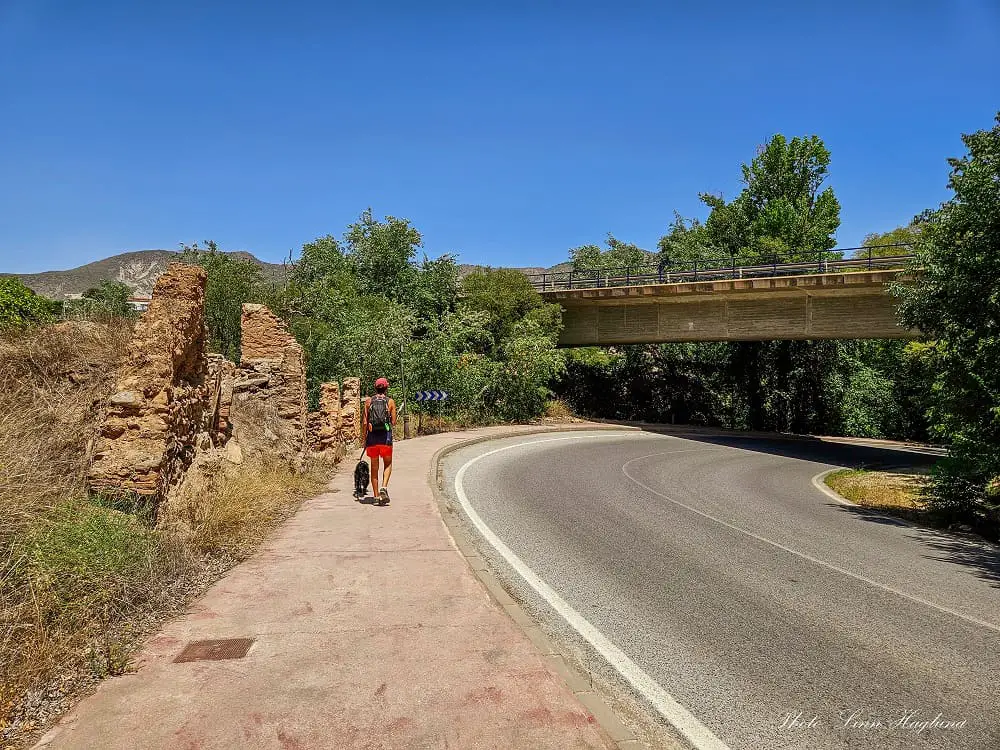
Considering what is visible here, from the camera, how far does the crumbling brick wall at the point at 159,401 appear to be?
6.93 metres

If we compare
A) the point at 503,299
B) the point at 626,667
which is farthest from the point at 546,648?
the point at 503,299

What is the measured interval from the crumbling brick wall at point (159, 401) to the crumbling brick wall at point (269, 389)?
11.0ft

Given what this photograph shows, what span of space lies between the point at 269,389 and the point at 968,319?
44.0ft

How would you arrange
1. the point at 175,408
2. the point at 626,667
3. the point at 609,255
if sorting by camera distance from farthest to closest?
the point at 609,255 < the point at 175,408 < the point at 626,667

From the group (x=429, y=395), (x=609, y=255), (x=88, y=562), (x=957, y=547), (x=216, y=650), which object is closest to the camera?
(x=216, y=650)

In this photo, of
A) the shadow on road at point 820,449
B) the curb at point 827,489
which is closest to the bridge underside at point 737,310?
the shadow on road at point 820,449

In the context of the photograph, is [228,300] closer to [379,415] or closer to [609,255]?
[379,415]

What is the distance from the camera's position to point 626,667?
4.92 m

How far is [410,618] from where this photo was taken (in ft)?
18.3

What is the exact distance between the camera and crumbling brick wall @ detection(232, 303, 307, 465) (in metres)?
12.1

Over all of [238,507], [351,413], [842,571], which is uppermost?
[351,413]

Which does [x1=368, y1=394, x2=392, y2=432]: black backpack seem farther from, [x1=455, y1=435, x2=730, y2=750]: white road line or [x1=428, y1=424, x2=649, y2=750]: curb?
[x1=455, y1=435, x2=730, y2=750]: white road line

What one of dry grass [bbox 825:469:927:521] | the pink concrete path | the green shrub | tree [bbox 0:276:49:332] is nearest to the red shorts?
the pink concrete path

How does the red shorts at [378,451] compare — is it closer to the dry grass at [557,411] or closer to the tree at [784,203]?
the dry grass at [557,411]
